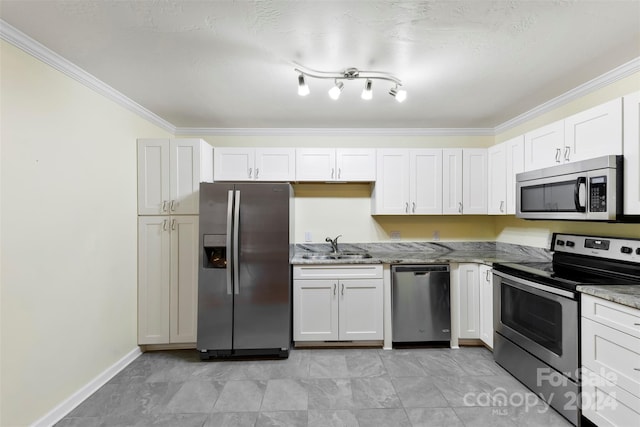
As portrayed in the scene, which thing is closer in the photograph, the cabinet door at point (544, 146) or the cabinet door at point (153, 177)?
the cabinet door at point (544, 146)

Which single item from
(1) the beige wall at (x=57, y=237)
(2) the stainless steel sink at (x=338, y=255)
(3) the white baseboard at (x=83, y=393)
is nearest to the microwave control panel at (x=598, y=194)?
(2) the stainless steel sink at (x=338, y=255)

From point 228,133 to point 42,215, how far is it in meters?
2.04

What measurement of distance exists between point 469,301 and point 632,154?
1.76 metres

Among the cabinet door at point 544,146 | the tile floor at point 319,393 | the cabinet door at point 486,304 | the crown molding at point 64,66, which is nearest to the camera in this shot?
the crown molding at point 64,66

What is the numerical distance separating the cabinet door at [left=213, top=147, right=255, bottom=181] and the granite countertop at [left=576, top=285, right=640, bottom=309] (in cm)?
295

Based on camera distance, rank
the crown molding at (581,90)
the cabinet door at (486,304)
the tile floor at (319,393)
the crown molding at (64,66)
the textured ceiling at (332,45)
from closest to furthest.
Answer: the textured ceiling at (332,45)
the crown molding at (64,66)
the tile floor at (319,393)
the crown molding at (581,90)
the cabinet door at (486,304)

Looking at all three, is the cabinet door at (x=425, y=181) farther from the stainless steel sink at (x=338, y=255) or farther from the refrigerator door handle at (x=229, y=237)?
the refrigerator door handle at (x=229, y=237)

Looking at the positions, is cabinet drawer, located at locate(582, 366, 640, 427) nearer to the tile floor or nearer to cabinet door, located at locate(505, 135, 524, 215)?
the tile floor

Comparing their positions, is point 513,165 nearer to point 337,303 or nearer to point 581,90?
point 581,90

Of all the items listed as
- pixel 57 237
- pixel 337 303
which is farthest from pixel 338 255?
pixel 57 237

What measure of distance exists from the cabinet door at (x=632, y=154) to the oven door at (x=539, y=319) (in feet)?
2.22

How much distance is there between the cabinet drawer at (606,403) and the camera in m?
1.48

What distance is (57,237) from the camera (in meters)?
1.91

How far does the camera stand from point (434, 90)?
2.41 m
